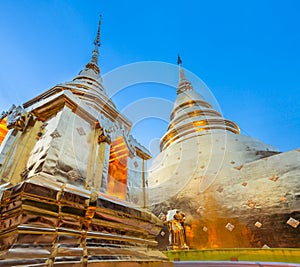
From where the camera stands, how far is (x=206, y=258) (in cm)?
361

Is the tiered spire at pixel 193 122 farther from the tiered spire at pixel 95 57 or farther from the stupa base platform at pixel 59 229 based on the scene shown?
the stupa base platform at pixel 59 229

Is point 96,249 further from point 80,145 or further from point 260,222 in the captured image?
point 260,222

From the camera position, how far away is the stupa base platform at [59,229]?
138 cm

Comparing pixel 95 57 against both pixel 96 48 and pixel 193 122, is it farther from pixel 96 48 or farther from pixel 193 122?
pixel 193 122

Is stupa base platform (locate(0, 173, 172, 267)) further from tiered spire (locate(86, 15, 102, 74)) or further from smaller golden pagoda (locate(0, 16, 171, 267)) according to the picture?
tiered spire (locate(86, 15, 102, 74))

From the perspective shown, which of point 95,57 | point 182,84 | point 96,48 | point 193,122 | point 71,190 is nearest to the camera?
point 71,190

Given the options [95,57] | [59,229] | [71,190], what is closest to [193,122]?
[95,57]

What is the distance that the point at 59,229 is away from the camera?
1.58 metres

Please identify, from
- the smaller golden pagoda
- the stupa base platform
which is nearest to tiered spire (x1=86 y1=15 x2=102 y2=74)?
the smaller golden pagoda

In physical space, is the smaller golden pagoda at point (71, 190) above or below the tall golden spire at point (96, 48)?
below

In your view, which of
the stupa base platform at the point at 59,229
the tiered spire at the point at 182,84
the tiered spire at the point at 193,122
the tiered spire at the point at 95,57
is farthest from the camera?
the tiered spire at the point at 182,84

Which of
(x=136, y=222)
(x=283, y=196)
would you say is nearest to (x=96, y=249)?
(x=136, y=222)

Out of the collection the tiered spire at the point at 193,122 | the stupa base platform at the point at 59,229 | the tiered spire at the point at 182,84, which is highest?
the tiered spire at the point at 182,84

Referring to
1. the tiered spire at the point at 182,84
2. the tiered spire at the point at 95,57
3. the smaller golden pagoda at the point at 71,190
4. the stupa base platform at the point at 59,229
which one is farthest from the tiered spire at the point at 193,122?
the stupa base platform at the point at 59,229
